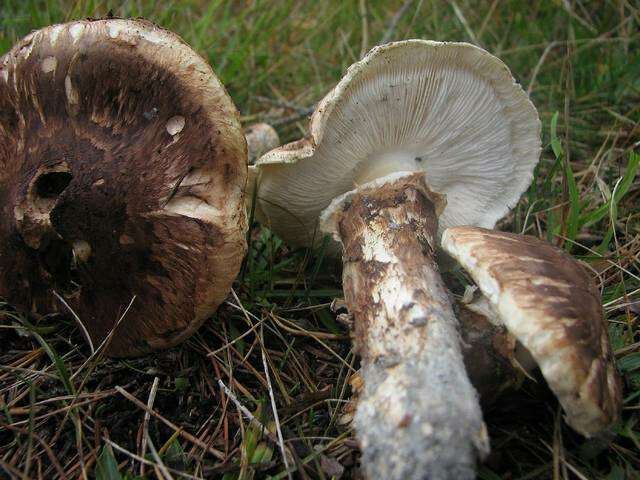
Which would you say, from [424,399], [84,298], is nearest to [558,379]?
[424,399]

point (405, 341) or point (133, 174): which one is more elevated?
point (133, 174)

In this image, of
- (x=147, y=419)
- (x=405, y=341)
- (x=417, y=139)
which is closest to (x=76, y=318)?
(x=147, y=419)

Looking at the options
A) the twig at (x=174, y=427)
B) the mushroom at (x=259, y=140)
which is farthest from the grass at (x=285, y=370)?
the mushroom at (x=259, y=140)

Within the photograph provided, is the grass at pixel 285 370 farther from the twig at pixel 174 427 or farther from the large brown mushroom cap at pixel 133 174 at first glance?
the large brown mushroom cap at pixel 133 174

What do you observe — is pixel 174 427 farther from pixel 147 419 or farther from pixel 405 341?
pixel 405 341

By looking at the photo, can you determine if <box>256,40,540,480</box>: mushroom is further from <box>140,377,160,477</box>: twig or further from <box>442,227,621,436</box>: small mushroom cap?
<box>140,377,160,477</box>: twig

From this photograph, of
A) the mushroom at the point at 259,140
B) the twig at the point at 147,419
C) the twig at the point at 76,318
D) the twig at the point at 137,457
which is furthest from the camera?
the mushroom at the point at 259,140
